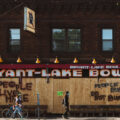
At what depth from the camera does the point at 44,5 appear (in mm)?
14805

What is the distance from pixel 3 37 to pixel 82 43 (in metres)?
6.10

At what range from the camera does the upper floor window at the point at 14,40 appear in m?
15.3

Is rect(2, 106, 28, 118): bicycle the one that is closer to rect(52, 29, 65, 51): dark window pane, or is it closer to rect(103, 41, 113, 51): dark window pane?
rect(52, 29, 65, 51): dark window pane

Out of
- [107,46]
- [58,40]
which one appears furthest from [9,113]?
[107,46]

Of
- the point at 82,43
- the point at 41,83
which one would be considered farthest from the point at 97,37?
the point at 41,83

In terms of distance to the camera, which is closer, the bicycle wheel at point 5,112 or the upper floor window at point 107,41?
the bicycle wheel at point 5,112

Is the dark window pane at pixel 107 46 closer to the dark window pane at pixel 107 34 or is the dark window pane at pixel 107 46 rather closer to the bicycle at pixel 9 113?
the dark window pane at pixel 107 34

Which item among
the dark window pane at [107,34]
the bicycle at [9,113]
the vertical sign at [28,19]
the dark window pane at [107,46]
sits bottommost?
the bicycle at [9,113]

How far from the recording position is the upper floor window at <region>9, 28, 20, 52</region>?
15289mm

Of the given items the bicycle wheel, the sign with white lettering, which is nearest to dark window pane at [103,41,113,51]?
the sign with white lettering

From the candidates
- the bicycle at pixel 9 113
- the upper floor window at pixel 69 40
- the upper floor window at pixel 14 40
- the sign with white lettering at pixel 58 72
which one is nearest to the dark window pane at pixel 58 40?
the upper floor window at pixel 69 40

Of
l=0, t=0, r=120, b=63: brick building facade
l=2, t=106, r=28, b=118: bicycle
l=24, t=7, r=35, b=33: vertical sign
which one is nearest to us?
l=24, t=7, r=35, b=33: vertical sign

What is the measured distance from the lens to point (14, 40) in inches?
602

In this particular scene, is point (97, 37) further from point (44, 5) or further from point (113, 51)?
point (44, 5)
